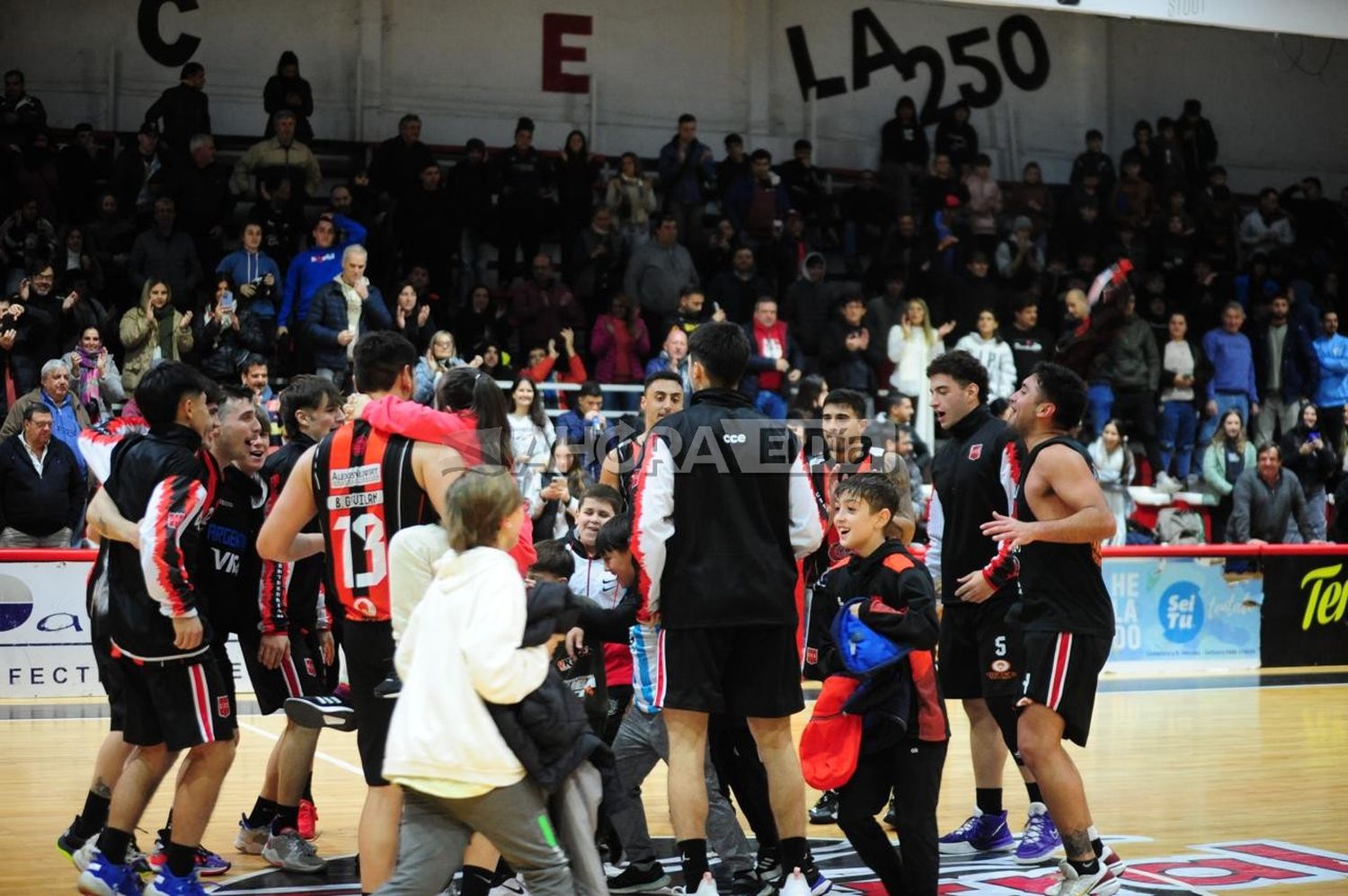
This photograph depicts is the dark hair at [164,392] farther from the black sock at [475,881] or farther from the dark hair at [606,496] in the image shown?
the black sock at [475,881]

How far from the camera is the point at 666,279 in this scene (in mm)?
17625

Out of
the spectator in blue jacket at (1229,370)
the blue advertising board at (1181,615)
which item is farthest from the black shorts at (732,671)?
the spectator in blue jacket at (1229,370)

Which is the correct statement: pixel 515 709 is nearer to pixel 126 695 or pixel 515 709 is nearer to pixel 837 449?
pixel 126 695

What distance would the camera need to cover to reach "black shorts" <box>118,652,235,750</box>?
6207 millimetres

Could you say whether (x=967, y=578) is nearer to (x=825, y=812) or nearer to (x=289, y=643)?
(x=825, y=812)

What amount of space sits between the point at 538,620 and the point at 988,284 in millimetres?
15107

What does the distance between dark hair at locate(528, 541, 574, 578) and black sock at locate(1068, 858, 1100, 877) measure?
2.31 m

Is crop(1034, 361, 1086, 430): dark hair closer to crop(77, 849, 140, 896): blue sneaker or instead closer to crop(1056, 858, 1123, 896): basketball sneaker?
crop(1056, 858, 1123, 896): basketball sneaker

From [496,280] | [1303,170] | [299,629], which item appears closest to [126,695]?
[299,629]

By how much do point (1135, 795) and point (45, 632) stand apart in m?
7.73

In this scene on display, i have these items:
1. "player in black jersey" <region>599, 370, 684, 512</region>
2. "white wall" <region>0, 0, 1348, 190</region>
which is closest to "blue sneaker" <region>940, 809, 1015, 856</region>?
"player in black jersey" <region>599, 370, 684, 512</region>

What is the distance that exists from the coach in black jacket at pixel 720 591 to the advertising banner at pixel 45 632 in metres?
7.21

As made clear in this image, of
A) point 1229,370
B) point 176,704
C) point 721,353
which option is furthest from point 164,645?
point 1229,370

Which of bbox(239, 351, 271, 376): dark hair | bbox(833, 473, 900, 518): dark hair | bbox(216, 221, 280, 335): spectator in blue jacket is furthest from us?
bbox(216, 221, 280, 335): spectator in blue jacket
